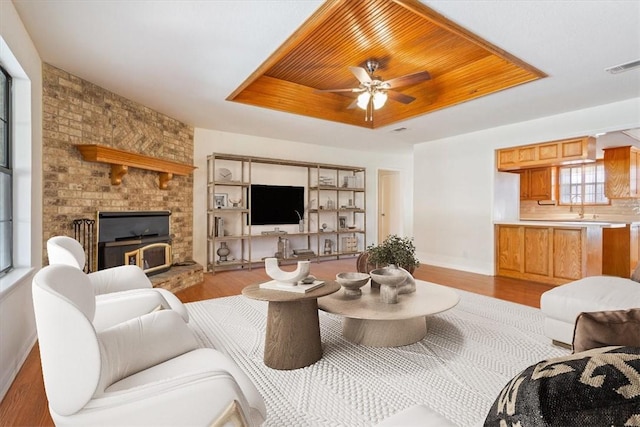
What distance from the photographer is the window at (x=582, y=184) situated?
251 inches

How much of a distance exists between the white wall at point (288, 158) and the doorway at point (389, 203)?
0.50ft

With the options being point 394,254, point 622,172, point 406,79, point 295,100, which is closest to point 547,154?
point 622,172

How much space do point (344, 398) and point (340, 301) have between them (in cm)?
80

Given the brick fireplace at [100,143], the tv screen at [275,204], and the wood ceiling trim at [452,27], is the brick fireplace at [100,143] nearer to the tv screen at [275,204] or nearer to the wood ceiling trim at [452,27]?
the tv screen at [275,204]

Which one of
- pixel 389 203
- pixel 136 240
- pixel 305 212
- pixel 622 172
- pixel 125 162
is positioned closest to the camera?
pixel 125 162

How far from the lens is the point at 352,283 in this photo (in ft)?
8.47

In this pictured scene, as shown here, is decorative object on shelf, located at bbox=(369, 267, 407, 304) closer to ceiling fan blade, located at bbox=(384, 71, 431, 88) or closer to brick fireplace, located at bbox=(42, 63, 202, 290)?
ceiling fan blade, located at bbox=(384, 71, 431, 88)

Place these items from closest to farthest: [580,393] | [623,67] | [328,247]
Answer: [580,393], [623,67], [328,247]

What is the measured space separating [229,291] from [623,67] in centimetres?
482

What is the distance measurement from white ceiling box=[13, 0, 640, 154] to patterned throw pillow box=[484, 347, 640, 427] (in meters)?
2.27

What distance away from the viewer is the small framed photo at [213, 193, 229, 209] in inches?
219

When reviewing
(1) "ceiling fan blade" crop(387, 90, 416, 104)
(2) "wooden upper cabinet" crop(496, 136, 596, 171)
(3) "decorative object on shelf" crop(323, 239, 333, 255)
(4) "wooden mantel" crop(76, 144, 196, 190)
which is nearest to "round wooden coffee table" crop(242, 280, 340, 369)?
(1) "ceiling fan blade" crop(387, 90, 416, 104)

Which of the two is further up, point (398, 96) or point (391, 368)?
point (398, 96)

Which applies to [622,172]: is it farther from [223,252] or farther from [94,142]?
[94,142]
